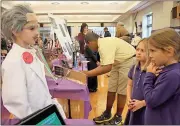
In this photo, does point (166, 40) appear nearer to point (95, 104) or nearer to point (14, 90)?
point (14, 90)

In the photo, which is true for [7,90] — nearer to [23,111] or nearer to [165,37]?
[23,111]

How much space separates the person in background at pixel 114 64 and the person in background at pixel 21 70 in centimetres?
95

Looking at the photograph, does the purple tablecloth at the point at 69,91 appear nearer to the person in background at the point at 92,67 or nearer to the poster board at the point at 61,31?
the poster board at the point at 61,31

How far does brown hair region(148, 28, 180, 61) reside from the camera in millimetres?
816

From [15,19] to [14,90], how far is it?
0.87ft

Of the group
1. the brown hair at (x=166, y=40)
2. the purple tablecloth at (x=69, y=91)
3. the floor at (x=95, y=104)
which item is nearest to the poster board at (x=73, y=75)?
the purple tablecloth at (x=69, y=91)

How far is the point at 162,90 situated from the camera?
0.82 meters

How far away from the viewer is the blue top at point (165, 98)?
0.81 meters

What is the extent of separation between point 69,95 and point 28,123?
3.89 ft

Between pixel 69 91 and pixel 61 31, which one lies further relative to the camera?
pixel 61 31

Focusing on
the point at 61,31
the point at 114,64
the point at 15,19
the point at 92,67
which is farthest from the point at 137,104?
the point at 92,67

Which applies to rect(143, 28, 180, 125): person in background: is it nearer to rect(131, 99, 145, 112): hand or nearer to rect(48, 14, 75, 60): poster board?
rect(131, 99, 145, 112): hand

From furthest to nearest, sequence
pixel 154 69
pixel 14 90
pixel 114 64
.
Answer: pixel 114 64 → pixel 154 69 → pixel 14 90

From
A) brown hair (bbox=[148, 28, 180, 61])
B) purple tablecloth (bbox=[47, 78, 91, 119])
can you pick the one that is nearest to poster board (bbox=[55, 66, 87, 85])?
purple tablecloth (bbox=[47, 78, 91, 119])
